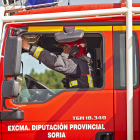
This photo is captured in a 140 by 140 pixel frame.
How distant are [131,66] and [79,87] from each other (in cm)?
63

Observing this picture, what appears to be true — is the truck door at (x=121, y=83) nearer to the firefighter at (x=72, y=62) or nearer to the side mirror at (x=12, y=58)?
the firefighter at (x=72, y=62)

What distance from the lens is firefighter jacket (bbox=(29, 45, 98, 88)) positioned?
7.80 feet

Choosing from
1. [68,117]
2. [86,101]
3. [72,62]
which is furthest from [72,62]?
[68,117]

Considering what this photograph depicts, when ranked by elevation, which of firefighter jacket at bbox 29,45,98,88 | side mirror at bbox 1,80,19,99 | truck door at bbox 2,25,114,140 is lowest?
truck door at bbox 2,25,114,140

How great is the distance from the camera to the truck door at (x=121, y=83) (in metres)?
2.16

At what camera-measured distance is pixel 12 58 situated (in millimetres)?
1917

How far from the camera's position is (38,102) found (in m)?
2.24

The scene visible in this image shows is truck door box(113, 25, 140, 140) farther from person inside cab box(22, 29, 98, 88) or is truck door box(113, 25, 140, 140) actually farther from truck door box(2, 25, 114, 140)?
person inside cab box(22, 29, 98, 88)

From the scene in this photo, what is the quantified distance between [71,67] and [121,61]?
0.57 metres

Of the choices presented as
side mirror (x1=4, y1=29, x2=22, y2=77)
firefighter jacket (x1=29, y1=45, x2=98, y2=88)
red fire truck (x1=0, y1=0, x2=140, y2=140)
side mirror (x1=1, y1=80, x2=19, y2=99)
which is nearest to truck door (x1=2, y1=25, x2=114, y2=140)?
red fire truck (x1=0, y1=0, x2=140, y2=140)

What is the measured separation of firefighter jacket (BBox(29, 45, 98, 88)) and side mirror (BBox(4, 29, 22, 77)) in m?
0.44

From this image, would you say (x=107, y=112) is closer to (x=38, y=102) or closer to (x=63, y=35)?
(x=38, y=102)

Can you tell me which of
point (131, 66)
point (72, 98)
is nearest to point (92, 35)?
point (131, 66)

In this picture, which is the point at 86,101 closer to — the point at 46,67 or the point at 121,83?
the point at 121,83
